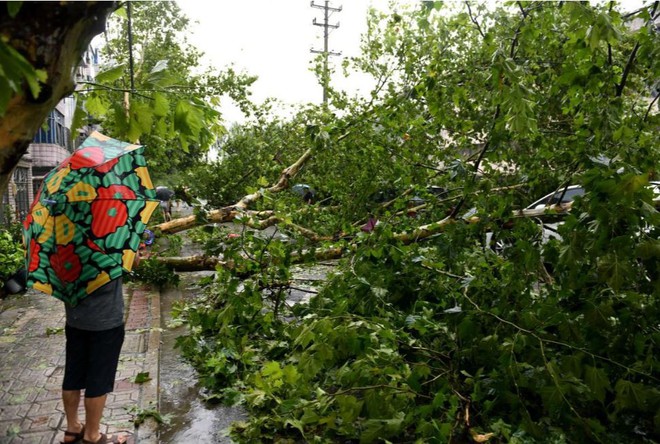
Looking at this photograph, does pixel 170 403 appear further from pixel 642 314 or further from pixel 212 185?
pixel 212 185

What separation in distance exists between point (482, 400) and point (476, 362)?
0.96 ft

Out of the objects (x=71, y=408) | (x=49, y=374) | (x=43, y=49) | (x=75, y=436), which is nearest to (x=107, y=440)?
(x=75, y=436)

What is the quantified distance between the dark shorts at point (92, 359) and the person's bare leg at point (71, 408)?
50 millimetres

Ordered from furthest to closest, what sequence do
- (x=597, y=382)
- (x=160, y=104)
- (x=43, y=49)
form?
1. (x=597, y=382)
2. (x=160, y=104)
3. (x=43, y=49)

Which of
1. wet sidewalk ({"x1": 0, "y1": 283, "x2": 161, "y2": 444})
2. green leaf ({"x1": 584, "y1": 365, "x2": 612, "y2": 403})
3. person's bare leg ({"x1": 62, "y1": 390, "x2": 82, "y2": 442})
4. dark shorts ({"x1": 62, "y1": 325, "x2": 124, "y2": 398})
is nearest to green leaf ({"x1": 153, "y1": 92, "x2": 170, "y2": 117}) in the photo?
dark shorts ({"x1": 62, "y1": 325, "x2": 124, "y2": 398})

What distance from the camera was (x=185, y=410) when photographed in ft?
13.8

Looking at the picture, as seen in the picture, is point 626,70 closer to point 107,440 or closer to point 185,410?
point 185,410

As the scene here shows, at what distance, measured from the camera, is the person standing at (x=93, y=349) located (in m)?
3.18

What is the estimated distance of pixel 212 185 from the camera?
12477mm

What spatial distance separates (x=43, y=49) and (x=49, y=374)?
434cm

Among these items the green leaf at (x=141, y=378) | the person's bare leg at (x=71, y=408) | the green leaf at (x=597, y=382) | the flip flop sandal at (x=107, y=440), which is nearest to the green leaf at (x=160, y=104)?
the person's bare leg at (x=71, y=408)

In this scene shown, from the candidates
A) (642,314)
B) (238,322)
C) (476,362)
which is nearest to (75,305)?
(238,322)

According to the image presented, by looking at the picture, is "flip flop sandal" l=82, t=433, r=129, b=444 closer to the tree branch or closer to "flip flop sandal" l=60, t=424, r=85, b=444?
"flip flop sandal" l=60, t=424, r=85, b=444

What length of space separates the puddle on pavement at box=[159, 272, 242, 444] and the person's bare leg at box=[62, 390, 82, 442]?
589 millimetres
